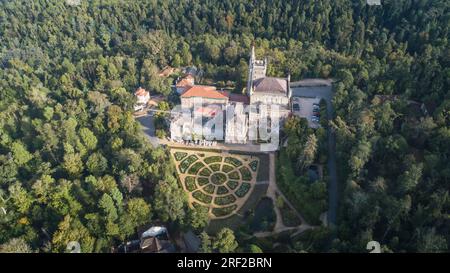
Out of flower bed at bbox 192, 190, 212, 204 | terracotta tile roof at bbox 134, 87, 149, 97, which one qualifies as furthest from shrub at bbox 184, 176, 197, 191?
terracotta tile roof at bbox 134, 87, 149, 97

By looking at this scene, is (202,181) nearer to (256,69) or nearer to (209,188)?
(209,188)

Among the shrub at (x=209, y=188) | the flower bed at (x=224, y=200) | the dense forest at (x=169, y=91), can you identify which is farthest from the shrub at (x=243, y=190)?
the dense forest at (x=169, y=91)

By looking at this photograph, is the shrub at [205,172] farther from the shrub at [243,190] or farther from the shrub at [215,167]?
the shrub at [243,190]

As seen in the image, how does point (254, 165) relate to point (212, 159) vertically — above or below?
below

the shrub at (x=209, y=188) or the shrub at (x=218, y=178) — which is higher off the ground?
the shrub at (x=218, y=178)

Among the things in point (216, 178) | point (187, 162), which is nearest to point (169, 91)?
point (187, 162)

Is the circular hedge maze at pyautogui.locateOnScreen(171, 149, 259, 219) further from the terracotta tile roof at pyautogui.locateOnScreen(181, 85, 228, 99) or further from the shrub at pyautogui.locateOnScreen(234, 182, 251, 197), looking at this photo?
the terracotta tile roof at pyautogui.locateOnScreen(181, 85, 228, 99)
